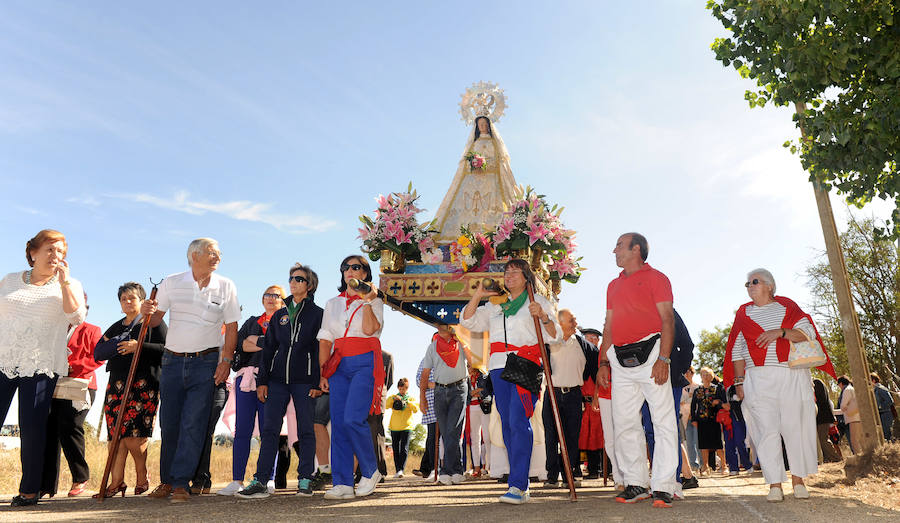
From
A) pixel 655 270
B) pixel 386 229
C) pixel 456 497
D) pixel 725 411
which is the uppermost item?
pixel 386 229

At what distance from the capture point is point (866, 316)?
2939 cm

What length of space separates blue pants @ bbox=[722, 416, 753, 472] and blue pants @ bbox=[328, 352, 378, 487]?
29.7ft

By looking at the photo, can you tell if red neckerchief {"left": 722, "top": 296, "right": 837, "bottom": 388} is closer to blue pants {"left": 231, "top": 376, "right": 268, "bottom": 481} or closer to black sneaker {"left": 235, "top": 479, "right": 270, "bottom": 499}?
black sneaker {"left": 235, "top": 479, "right": 270, "bottom": 499}

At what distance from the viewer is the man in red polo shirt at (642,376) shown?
232 inches

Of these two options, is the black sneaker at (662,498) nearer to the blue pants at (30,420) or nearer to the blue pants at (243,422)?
the blue pants at (243,422)

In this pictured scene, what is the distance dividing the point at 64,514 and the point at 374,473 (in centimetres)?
255

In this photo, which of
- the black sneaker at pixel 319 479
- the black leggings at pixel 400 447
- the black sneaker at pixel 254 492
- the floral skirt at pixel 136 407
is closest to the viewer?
the black sneaker at pixel 254 492

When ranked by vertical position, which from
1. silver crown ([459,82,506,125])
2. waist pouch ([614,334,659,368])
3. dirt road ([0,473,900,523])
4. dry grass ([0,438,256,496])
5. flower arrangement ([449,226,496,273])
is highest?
silver crown ([459,82,506,125])

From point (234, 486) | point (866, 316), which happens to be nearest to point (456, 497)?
point (234, 486)

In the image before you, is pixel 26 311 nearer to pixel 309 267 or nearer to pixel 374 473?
pixel 309 267

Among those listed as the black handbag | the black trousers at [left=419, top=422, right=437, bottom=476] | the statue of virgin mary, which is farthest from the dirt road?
the statue of virgin mary

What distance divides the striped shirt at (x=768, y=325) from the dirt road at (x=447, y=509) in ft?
4.12

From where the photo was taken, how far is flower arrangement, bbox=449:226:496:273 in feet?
41.3

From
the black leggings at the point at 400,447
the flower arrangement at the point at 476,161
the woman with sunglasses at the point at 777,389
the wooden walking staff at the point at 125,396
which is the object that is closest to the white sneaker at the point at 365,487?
the wooden walking staff at the point at 125,396
